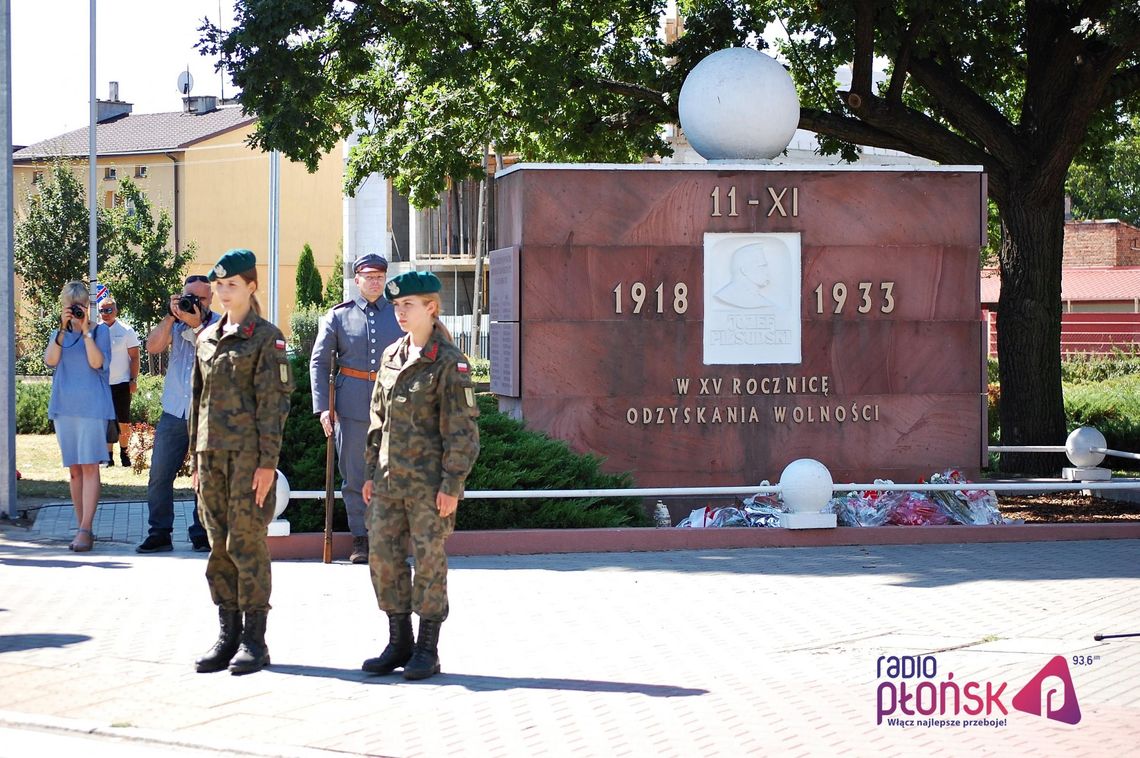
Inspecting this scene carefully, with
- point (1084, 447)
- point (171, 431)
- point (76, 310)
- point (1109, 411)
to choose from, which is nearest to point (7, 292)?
point (76, 310)

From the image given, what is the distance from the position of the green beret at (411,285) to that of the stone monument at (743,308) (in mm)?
5479

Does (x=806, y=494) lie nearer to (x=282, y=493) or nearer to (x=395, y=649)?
(x=282, y=493)

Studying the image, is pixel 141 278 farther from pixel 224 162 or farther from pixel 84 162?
pixel 224 162

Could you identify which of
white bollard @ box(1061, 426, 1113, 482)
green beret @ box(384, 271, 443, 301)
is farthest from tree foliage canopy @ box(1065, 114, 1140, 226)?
green beret @ box(384, 271, 443, 301)

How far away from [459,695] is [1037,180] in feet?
44.1

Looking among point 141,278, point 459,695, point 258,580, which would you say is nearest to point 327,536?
point 258,580

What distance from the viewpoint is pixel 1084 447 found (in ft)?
46.3

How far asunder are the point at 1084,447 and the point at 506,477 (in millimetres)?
6045

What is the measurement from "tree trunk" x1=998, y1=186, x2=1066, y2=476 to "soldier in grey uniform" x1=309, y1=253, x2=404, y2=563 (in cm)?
985

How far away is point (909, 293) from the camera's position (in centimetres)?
1327

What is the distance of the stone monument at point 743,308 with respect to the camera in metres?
12.7

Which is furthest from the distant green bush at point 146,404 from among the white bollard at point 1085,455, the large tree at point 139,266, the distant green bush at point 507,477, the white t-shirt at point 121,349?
the large tree at point 139,266

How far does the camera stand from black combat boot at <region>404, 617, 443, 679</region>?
6926 mm

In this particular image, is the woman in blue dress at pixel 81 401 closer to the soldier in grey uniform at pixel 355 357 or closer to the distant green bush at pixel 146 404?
the soldier in grey uniform at pixel 355 357
